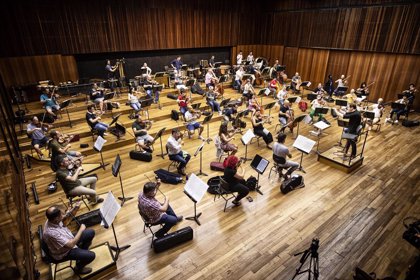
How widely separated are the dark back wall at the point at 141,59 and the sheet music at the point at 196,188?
35.3ft

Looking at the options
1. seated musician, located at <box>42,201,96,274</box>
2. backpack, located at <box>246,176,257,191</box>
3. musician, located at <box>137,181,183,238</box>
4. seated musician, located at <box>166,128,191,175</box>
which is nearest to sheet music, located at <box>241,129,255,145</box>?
backpack, located at <box>246,176,257,191</box>

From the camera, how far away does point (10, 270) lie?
2.55 metres

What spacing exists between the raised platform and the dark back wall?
10.8m

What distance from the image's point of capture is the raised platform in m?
7.11

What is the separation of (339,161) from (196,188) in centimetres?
463

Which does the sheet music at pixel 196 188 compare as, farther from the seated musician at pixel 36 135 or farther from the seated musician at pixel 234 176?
the seated musician at pixel 36 135

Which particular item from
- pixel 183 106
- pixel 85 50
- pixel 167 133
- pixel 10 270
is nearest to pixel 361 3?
pixel 183 106

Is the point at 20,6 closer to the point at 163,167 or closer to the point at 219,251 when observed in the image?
the point at 163,167

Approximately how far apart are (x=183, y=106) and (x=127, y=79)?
622cm

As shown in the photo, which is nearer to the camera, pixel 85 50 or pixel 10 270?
pixel 10 270

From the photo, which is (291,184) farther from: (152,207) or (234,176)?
(152,207)

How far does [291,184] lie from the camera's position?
6293mm

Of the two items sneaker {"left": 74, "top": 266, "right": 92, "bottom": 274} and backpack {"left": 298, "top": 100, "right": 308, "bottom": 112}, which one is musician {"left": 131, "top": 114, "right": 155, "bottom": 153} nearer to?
sneaker {"left": 74, "top": 266, "right": 92, "bottom": 274}

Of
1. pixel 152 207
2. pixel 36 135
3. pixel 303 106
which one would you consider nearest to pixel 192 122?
pixel 36 135
